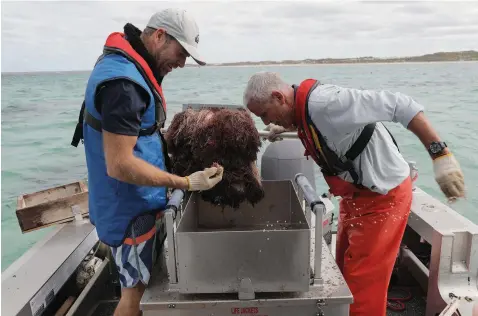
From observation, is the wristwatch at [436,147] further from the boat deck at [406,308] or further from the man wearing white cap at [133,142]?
the boat deck at [406,308]

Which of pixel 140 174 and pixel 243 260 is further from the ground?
pixel 140 174

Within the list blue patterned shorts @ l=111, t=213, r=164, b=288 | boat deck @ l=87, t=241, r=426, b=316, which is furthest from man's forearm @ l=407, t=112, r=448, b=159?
blue patterned shorts @ l=111, t=213, r=164, b=288

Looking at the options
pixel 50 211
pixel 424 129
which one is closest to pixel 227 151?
pixel 424 129

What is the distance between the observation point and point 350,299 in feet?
5.40

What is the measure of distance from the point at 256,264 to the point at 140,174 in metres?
0.56

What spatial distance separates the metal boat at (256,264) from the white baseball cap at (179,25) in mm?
644

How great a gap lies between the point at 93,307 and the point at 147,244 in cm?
115

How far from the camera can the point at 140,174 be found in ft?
5.21

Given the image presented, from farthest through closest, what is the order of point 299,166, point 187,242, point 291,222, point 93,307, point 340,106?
1. point 299,166
2. point 93,307
3. point 291,222
4. point 340,106
5. point 187,242

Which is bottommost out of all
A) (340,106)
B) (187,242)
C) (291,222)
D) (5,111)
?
(5,111)

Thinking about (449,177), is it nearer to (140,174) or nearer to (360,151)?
(360,151)

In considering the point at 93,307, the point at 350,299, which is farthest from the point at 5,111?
the point at 350,299

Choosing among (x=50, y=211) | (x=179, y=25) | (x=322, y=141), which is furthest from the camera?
(x=50, y=211)

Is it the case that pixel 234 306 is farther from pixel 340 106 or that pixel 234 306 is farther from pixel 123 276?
pixel 340 106
